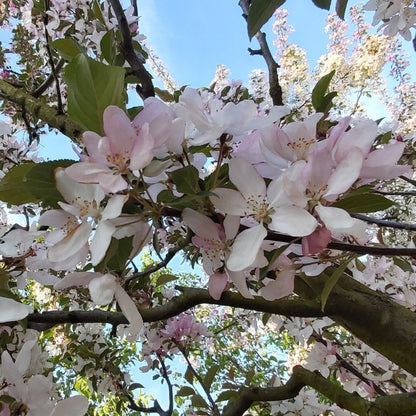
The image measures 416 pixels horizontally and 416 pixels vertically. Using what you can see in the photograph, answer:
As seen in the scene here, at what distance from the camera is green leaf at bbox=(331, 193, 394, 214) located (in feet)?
1.61

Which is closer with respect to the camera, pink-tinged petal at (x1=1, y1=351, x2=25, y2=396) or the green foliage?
the green foliage

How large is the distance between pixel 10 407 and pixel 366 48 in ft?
17.4

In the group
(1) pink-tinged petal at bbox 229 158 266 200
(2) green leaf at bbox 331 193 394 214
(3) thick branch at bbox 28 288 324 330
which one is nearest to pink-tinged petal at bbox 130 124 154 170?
(1) pink-tinged petal at bbox 229 158 266 200

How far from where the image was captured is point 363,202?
19.4 inches

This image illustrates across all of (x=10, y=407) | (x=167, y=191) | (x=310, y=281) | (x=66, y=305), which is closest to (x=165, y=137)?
(x=167, y=191)

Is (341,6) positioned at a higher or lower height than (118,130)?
higher

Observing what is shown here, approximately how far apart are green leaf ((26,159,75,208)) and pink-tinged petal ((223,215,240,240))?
0.19 meters

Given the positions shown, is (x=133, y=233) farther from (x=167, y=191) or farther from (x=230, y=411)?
(x=230, y=411)

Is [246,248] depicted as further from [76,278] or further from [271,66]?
[271,66]

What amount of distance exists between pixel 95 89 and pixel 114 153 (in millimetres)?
86

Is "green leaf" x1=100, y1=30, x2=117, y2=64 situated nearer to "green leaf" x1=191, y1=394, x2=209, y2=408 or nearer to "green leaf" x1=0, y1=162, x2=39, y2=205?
"green leaf" x1=0, y1=162, x2=39, y2=205

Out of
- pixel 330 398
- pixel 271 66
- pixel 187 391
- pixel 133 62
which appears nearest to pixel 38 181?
pixel 133 62

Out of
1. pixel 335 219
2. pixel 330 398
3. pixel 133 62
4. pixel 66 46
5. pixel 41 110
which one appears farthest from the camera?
pixel 41 110

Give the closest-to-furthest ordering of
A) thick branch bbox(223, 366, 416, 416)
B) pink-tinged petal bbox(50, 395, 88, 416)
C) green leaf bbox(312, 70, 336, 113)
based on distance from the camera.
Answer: pink-tinged petal bbox(50, 395, 88, 416) → green leaf bbox(312, 70, 336, 113) → thick branch bbox(223, 366, 416, 416)
